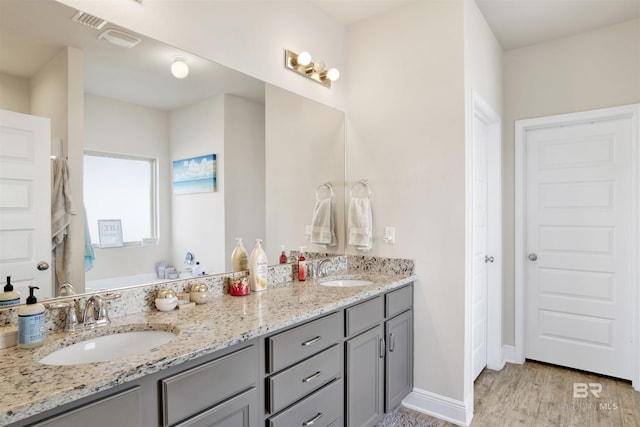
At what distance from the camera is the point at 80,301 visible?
1.32m

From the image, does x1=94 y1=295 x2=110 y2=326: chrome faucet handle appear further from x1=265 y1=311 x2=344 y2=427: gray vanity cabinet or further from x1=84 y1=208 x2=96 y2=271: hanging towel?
x1=265 y1=311 x2=344 y2=427: gray vanity cabinet

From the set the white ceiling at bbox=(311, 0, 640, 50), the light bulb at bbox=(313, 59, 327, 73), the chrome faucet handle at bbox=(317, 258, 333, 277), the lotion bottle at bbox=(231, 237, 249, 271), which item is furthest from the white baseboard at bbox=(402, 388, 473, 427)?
the white ceiling at bbox=(311, 0, 640, 50)

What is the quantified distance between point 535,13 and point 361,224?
6.44ft

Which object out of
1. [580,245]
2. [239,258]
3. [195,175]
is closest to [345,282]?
[239,258]

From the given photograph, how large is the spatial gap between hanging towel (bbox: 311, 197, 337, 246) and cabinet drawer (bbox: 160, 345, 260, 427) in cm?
131

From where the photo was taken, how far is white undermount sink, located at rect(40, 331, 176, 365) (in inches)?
44.8

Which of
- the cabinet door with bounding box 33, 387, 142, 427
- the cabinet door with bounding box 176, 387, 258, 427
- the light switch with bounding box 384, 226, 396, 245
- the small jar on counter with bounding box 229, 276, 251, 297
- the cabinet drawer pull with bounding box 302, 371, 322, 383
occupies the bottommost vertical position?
the cabinet drawer pull with bounding box 302, 371, 322, 383

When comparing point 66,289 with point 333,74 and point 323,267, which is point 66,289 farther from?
point 333,74

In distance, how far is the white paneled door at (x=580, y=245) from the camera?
2.77 metres

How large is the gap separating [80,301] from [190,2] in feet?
4.58

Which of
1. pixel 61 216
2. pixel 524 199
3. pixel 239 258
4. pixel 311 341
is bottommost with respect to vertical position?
pixel 311 341

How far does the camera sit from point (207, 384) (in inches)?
45.1

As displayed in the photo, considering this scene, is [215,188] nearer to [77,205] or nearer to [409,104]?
[77,205]

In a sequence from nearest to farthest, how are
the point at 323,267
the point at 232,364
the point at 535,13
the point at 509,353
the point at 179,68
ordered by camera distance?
the point at 232,364 → the point at 179,68 → the point at 323,267 → the point at 535,13 → the point at 509,353
